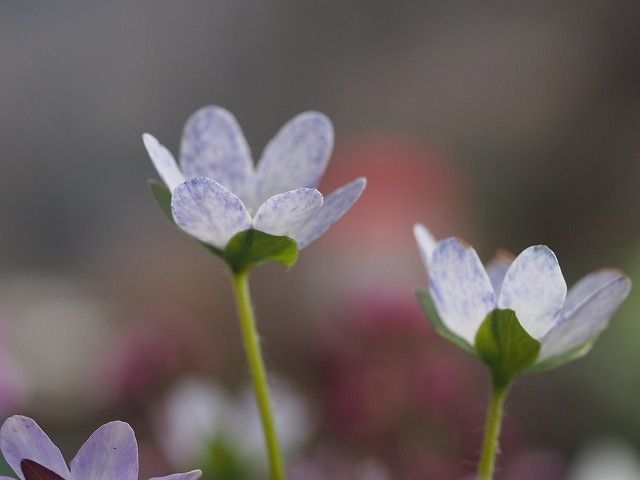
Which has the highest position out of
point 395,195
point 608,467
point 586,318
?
point 395,195

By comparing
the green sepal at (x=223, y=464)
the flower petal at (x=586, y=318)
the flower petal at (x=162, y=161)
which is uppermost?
the flower petal at (x=162, y=161)

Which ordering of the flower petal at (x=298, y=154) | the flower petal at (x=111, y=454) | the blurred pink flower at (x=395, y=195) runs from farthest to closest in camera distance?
the blurred pink flower at (x=395, y=195)
the flower petal at (x=298, y=154)
the flower petal at (x=111, y=454)

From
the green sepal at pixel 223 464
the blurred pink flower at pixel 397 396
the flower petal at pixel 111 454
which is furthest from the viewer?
the blurred pink flower at pixel 397 396

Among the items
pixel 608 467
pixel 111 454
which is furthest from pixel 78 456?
pixel 608 467

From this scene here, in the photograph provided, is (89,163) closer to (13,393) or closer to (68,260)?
(68,260)

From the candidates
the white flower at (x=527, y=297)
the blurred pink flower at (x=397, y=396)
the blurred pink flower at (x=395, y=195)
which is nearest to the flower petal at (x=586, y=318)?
the white flower at (x=527, y=297)

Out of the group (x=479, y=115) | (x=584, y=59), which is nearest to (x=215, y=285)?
(x=479, y=115)

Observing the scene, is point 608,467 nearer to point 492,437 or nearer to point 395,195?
point 492,437

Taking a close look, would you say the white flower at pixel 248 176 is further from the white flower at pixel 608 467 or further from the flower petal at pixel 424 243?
the white flower at pixel 608 467
